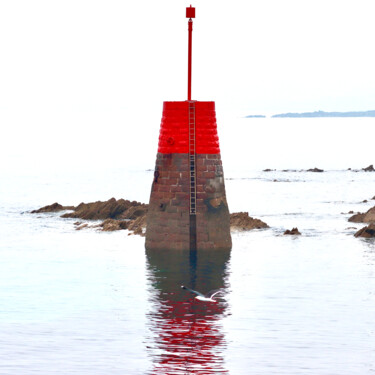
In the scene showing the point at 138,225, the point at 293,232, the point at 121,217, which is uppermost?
the point at 121,217

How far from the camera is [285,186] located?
82500 mm

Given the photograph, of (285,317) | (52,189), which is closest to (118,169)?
(52,189)

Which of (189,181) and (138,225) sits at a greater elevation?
(189,181)

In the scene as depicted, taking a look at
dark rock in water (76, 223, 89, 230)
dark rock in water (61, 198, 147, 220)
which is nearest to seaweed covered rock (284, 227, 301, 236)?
dark rock in water (61, 198, 147, 220)

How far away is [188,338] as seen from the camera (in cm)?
2386

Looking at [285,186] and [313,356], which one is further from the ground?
[285,186]

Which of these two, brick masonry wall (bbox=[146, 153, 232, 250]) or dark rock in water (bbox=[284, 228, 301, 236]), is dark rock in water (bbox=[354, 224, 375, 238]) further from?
brick masonry wall (bbox=[146, 153, 232, 250])

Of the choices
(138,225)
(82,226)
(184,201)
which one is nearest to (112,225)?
(138,225)

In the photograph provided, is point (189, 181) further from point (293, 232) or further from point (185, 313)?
point (293, 232)

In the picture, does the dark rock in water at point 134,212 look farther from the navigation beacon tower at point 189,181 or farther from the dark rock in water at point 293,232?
the navigation beacon tower at point 189,181

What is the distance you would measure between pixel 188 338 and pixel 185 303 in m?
4.30

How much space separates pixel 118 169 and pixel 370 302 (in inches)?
3725

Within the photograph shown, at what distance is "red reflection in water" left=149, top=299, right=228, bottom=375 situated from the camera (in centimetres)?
2138

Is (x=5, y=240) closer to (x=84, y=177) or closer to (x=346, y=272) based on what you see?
(x=346, y=272)
